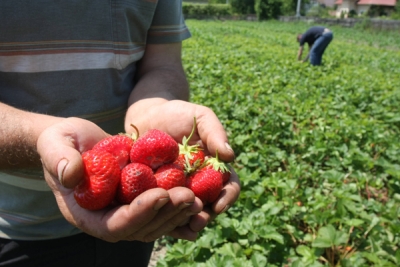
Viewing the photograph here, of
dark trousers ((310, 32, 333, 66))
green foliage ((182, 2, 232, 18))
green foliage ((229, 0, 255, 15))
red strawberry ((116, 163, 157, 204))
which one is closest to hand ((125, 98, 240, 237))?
red strawberry ((116, 163, 157, 204))

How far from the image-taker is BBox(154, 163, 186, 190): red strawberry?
1.39m

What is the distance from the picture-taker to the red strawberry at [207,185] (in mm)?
1433

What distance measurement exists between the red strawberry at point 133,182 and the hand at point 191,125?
0.23m

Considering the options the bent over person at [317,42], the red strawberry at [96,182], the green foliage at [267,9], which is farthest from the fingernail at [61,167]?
the green foliage at [267,9]

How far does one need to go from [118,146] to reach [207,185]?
355 mm

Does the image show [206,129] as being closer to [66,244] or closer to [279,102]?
[66,244]

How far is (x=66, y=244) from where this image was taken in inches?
64.4

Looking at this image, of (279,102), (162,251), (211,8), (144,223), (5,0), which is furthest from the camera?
(211,8)

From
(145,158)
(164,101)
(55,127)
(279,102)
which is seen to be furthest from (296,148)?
(55,127)

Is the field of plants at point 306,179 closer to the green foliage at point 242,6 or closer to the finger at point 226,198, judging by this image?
the finger at point 226,198

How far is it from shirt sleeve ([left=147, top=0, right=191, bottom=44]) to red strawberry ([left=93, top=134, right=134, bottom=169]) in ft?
1.90

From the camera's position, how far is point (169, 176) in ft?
4.59

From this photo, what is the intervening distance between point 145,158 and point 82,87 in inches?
15.4

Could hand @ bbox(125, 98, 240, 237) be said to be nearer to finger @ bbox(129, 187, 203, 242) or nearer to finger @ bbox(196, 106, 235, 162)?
finger @ bbox(196, 106, 235, 162)
